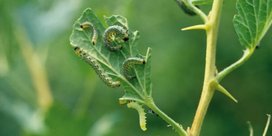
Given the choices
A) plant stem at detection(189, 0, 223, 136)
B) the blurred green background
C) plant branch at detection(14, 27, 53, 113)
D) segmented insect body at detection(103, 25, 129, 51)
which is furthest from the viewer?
the blurred green background

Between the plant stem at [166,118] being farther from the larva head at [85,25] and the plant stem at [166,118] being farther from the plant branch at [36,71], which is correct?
the plant branch at [36,71]

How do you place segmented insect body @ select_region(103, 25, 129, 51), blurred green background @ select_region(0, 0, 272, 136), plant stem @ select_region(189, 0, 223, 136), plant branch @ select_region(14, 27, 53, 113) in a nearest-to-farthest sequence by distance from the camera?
plant stem @ select_region(189, 0, 223, 136) < segmented insect body @ select_region(103, 25, 129, 51) < plant branch @ select_region(14, 27, 53, 113) < blurred green background @ select_region(0, 0, 272, 136)

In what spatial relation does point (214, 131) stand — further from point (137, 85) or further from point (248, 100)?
point (137, 85)

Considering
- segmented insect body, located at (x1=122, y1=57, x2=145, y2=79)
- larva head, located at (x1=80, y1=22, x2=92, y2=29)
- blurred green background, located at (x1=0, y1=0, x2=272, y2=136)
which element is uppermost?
larva head, located at (x1=80, y1=22, x2=92, y2=29)

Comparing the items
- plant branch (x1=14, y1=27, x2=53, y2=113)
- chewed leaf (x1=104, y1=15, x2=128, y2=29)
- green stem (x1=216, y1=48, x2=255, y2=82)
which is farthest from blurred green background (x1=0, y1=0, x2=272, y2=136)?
green stem (x1=216, y1=48, x2=255, y2=82)

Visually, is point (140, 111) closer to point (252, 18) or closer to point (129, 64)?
point (129, 64)

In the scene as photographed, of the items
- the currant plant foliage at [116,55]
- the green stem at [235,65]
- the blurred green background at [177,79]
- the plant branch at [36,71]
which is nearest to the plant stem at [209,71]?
the green stem at [235,65]

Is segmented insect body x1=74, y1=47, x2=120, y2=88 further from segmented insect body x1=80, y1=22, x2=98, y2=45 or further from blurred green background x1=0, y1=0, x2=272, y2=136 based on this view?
blurred green background x1=0, y1=0, x2=272, y2=136
